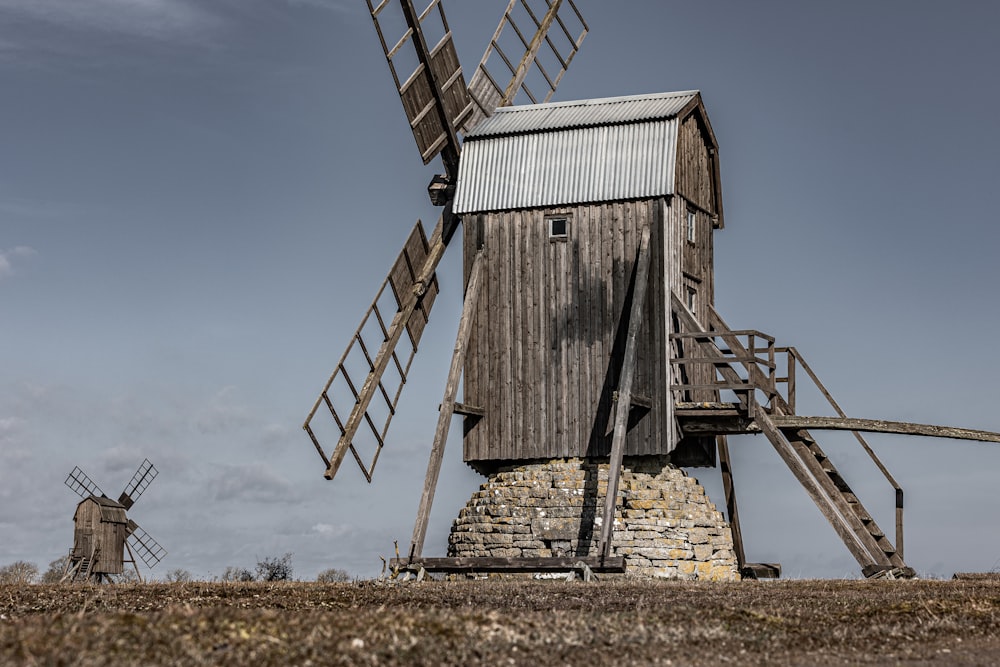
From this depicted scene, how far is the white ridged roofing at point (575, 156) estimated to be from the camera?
90.7ft

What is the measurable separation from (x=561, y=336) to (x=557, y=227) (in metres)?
2.56

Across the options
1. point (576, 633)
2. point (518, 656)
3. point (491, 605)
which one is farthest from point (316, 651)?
point (491, 605)

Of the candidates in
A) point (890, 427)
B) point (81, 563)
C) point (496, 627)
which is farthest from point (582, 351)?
point (81, 563)

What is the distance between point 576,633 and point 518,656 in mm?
1340

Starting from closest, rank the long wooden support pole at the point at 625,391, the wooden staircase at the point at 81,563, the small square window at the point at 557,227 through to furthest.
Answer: the long wooden support pole at the point at 625,391 → the small square window at the point at 557,227 → the wooden staircase at the point at 81,563

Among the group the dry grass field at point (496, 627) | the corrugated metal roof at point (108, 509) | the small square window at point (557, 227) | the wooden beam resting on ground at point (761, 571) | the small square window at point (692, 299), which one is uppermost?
the small square window at point (557, 227)

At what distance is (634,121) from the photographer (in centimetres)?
2814

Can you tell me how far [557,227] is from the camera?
1106 inches

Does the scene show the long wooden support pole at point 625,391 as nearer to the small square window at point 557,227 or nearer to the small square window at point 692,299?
the small square window at point 557,227

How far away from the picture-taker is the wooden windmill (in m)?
26.3

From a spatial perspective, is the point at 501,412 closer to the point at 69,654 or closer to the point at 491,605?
the point at 491,605

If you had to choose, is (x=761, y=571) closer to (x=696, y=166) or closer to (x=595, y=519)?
(x=595, y=519)

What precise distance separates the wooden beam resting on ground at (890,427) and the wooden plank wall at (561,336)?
3191mm

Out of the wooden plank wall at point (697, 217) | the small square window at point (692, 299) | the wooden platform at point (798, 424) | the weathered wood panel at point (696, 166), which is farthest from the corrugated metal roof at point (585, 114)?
the wooden platform at point (798, 424)
